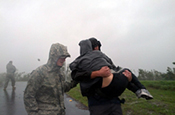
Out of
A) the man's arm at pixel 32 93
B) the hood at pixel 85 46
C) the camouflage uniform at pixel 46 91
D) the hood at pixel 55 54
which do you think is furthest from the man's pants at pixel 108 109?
the hood at pixel 55 54

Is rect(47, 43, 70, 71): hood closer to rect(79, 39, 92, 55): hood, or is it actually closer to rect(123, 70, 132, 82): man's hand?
rect(79, 39, 92, 55): hood

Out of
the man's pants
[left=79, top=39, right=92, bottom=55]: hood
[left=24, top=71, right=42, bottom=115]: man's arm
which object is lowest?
the man's pants

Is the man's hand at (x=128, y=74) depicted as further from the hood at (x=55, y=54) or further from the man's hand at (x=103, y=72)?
the hood at (x=55, y=54)

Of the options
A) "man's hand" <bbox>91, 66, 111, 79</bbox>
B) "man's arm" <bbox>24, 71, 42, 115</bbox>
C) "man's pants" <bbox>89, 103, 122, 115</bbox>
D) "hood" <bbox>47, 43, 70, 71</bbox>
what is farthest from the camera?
"hood" <bbox>47, 43, 70, 71</bbox>

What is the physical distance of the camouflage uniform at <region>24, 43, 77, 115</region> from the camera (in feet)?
8.45

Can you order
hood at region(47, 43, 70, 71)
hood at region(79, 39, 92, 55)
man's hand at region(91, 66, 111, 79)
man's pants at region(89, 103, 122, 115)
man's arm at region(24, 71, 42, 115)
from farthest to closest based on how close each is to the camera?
hood at region(47, 43, 70, 71)
man's arm at region(24, 71, 42, 115)
hood at region(79, 39, 92, 55)
man's pants at region(89, 103, 122, 115)
man's hand at region(91, 66, 111, 79)

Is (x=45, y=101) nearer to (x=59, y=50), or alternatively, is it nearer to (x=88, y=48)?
(x=59, y=50)

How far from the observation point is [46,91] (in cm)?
271

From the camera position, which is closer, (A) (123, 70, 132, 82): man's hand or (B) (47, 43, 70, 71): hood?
(A) (123, 70, 132, 82): man's hand

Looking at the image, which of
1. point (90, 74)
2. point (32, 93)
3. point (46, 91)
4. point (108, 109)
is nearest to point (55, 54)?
point (46, 91)

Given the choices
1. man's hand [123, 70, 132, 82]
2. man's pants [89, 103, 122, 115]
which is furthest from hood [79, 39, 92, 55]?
man's pants [89, 103, 122, 115]

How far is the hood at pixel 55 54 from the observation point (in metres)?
2.87

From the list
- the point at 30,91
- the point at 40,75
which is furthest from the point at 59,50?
the point at 30,91

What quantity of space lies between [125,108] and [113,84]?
3.97 metres
